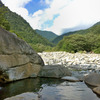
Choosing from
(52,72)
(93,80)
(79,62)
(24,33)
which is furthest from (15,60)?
(24,33)

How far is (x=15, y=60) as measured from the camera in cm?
836

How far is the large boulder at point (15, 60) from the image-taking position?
762 cm

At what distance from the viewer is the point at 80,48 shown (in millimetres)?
56750

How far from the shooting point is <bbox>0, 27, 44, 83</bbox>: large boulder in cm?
762

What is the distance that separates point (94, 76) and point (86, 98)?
111 inches

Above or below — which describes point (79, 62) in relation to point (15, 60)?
below

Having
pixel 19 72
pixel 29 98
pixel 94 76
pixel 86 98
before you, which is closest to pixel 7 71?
pixel 19 72

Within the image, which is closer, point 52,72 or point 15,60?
point 15,60

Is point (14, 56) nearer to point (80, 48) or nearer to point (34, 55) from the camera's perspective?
point (34, 55)

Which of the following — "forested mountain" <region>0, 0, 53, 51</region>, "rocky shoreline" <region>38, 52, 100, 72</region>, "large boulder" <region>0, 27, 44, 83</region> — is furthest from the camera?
"forested mountain" <region>0, 0, 53, 51</region>

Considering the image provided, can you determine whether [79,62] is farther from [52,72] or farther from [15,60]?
[15,60]

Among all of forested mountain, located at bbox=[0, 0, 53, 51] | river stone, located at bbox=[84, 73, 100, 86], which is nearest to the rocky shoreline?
river stone, located at bbox=[84, 73, 100, 86]

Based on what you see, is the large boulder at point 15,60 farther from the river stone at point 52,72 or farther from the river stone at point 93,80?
the river stone at point 93,80

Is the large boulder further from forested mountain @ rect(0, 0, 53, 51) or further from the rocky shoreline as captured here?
forested mountain @ rect(0, 0, 53, 51)
